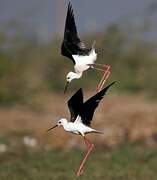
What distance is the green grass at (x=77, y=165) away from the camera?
37.9 ft

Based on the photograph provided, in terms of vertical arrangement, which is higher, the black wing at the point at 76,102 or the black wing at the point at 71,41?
the black wing at the point at 71,41

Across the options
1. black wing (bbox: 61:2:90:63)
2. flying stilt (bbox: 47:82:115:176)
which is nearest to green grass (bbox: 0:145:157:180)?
A: flying stilt (bbox: 47:82:115:176)

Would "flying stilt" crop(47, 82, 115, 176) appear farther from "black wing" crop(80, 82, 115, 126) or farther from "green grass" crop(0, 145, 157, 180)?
"green grass" crop(0, 145, 157, 180)

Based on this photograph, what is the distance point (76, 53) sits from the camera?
897cm

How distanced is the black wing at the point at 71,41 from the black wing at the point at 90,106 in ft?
1.82

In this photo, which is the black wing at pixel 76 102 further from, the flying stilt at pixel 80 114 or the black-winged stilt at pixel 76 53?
the black-winged stilt at pixel 76 53

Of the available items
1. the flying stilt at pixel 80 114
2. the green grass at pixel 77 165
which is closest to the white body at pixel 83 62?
the flying stilt at pixel 80 114

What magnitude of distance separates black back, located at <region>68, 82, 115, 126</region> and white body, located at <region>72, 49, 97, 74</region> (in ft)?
0.79

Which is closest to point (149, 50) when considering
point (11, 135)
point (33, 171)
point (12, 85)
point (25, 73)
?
point (25, 73)

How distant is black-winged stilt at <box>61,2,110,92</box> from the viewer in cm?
880

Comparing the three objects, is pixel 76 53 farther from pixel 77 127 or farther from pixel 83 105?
pixel 77 127

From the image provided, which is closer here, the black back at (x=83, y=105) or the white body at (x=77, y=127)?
the black back at (x=83, y=105)

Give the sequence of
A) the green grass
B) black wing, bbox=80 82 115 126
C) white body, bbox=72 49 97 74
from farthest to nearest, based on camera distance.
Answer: the green grass → white body, bbox=72 49 97 74 → black wing, bbox=80 82 115 126

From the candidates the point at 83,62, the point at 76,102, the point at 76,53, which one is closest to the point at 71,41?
the point at 76,53
